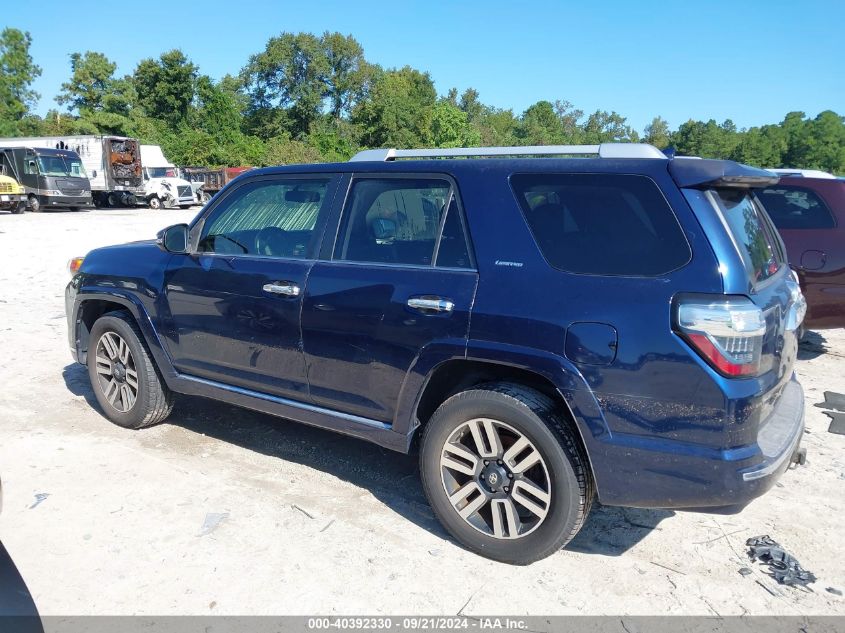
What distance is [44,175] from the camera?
1096 inches

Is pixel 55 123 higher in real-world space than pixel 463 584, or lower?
higher

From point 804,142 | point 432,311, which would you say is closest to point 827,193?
point 432,311

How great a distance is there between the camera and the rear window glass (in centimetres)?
288

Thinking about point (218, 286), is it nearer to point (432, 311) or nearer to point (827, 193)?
point (432, 311)

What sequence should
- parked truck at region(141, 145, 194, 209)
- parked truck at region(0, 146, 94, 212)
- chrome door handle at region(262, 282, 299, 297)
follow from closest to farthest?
chrome door handle at region(262, 282, 299, 297) → parked truck at region(0, 146, 94, 212) → parked truck at region(141, 145, 194, 209)

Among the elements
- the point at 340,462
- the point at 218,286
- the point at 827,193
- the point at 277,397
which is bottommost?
the point at 340,462

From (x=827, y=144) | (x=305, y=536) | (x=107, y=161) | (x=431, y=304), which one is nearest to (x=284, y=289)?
(x=431, y=304)

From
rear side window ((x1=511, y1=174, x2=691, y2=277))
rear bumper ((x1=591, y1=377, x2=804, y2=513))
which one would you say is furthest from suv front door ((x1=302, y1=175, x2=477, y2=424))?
A: rear bumper ((x1=591, y1=377, x2=804, y2=513))

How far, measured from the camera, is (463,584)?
3090 mm

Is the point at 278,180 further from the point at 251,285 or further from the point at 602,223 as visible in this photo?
the point at 602,223

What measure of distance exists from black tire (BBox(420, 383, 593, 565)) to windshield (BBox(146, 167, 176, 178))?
117 feet

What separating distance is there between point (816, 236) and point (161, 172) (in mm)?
34809

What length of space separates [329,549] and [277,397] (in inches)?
41.0

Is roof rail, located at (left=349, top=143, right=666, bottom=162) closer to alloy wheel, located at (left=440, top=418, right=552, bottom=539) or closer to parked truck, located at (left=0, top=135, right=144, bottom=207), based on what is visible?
alloy wheel, located at (left=440, top=418, right=552, bottom=539)
